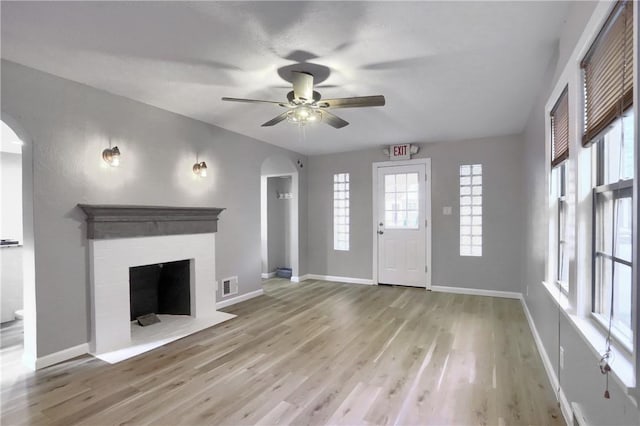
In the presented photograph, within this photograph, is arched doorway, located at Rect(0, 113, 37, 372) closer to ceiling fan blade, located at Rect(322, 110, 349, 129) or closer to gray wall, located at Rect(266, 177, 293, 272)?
ceiling fan blade, located at Rect(322, 110, 349, 129)

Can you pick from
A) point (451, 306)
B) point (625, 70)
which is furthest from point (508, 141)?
point (625, 70)

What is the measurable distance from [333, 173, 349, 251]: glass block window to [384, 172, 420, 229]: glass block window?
2.46ft

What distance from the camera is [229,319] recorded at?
373cm

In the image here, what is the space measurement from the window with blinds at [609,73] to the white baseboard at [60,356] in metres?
3.94

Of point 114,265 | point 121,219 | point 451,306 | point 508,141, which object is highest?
point 508,141

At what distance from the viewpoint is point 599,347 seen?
1.32m

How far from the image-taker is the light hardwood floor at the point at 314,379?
1948 millimetres

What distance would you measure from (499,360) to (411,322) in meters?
1.07

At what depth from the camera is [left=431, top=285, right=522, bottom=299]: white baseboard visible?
15.2 ft

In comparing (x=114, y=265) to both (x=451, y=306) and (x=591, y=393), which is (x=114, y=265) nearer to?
(x=591, y=393)

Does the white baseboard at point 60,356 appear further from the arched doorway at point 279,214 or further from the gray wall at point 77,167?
the arched doorway at point 279,214

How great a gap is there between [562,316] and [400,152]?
144 inches

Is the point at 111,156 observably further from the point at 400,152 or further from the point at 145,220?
the point at 400,152

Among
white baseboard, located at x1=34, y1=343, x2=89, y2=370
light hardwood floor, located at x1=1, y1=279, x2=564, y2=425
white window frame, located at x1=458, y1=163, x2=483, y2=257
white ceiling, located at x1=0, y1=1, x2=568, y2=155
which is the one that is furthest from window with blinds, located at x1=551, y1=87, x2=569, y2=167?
white baseboard, located at x1=34, y1=343, x2=89, y2=370
